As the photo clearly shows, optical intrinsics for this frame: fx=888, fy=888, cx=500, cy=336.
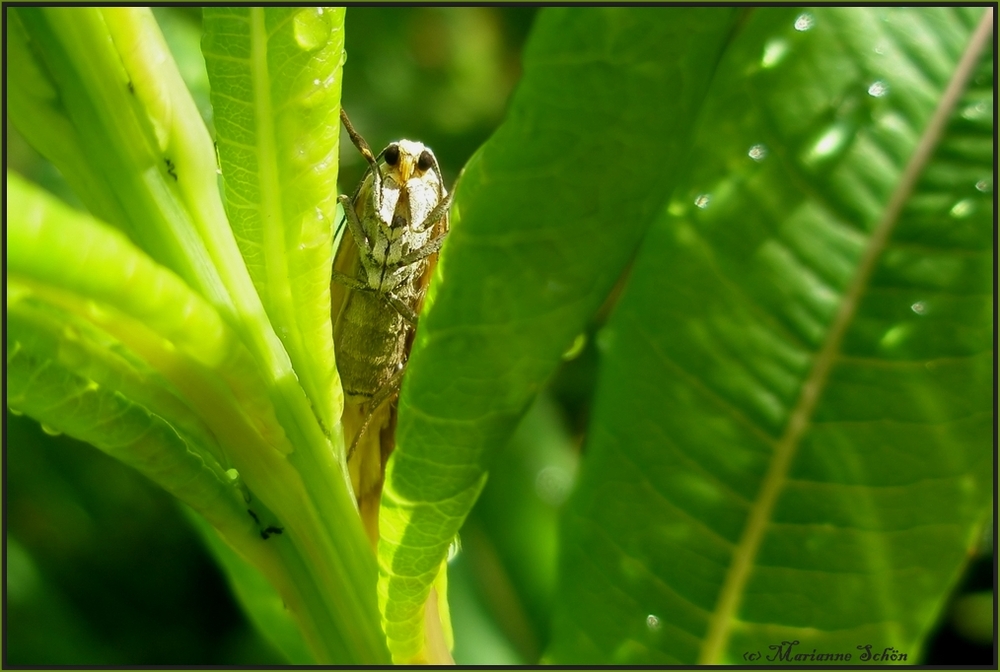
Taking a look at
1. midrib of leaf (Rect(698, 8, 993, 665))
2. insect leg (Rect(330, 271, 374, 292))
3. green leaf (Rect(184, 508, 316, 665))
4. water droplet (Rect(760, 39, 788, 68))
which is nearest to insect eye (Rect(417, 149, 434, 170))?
insect leg (Rect(330, 271, 374, 292))

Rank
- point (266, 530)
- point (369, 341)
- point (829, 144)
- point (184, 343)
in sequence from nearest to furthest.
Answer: point (184, 343) < point (829, 144) < point (266, 530) < point (369, 341)

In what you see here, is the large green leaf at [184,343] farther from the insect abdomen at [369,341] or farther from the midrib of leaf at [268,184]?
the insect abdomen at [369,341]

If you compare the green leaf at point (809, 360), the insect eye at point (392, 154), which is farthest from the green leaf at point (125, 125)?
the insect eye at point (392, 154)

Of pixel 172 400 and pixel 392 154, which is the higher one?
pixel 172 400

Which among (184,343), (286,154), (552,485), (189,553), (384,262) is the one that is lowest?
(189,553)

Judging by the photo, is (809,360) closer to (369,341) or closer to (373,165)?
Result: (369,341)

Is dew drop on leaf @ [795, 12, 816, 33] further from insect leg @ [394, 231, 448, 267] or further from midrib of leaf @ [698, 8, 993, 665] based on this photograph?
insect leg @ [394, 231, 448, 267]

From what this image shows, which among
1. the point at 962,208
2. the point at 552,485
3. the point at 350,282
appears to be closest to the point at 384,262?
the point at 350,282
